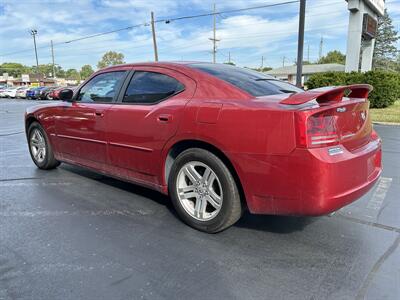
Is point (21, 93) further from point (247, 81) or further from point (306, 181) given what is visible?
point (306, 181)

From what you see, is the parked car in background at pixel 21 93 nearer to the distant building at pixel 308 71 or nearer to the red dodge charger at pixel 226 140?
the distant building at pixel 308 71

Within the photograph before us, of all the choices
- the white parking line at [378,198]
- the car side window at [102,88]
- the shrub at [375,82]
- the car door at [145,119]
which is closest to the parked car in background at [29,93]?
the shrub at [375,82]

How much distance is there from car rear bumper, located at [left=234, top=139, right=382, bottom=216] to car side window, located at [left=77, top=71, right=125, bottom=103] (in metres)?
2.04

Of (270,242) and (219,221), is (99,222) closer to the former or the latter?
(219,221)

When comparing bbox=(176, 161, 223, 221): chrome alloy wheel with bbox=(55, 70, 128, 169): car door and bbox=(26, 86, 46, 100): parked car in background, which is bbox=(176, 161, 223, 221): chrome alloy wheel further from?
bbox=(26, 86, 46, 100): parked car in background

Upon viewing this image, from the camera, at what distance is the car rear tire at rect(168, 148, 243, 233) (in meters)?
3.04

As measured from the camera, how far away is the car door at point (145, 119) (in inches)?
134

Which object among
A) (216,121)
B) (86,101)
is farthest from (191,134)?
(86,101)

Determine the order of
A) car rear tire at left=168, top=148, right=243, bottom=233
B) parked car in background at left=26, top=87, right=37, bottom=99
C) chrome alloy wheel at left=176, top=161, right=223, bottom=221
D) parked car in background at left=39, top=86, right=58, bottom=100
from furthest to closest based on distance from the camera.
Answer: parked car in background at left=26, top=87, right=37, bottom=99
parked car in background at left=39, top=86, right=58, bottom=100
chrome alloy wheel at left=176, top=161, right=223, bottom=221
car rear tire at left=168, top=148, right=243, bottom=233

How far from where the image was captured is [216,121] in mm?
2996

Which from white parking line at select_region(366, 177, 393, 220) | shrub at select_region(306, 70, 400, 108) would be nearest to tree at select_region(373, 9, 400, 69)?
shrub at select_region(306, 70, 400, 108)

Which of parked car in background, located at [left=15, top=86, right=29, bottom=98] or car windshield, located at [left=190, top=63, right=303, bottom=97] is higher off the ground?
car windshield, located at [left=190, top=63, right=303, bottom=97]

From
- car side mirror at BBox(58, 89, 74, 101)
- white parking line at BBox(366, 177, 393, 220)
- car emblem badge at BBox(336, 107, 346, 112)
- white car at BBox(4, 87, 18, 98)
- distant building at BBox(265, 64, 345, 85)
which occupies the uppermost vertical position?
distant building at BBox(265, 64, 345, 85)

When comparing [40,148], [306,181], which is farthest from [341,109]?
[40,148]
